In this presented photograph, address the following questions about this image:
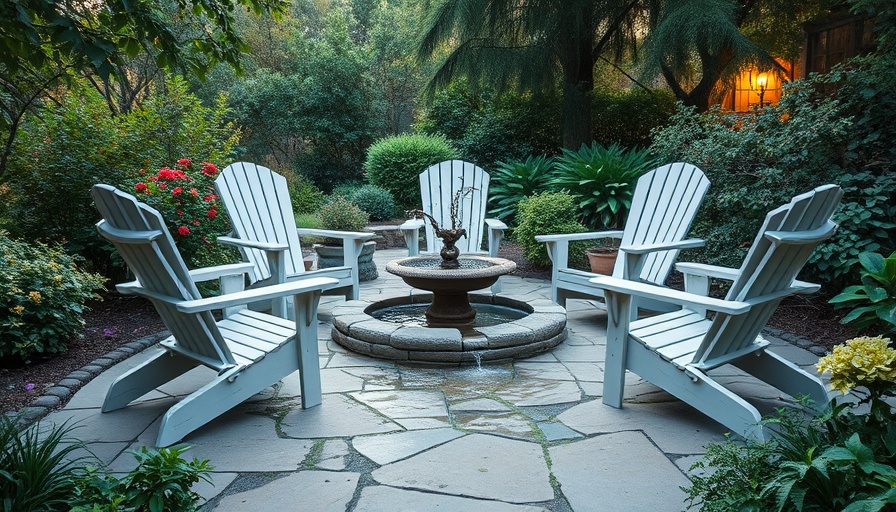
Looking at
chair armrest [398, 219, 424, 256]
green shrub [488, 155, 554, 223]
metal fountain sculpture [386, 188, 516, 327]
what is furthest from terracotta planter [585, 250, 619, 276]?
green shrub [488, 155, 554, 223]

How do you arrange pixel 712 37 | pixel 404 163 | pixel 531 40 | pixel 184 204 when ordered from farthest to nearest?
pixel 404 163 → pixel 531 40 → pixel 712 37 → pixel 184 204

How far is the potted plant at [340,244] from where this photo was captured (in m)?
5.63

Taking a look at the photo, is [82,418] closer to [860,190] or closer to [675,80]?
[860,190]

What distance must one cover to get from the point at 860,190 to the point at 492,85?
4542mm

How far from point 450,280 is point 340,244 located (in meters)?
2.38

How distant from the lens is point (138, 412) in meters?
2.62

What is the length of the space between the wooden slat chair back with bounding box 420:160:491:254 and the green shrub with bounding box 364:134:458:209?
4.20 meters

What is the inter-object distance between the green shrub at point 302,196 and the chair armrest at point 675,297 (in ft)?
25.6

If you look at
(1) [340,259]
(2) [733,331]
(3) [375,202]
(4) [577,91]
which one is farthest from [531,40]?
(2) [733,331]

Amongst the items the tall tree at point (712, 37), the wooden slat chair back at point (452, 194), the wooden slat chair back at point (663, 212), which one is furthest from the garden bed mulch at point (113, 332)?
the tall tree at point (712, 37)

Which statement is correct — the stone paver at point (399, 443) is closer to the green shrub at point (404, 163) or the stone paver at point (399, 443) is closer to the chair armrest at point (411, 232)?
the chair armrest at point (411, 232)

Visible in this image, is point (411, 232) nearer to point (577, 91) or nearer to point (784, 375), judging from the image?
point (784, 375)

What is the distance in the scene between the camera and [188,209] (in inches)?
176

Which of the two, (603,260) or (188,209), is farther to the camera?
(603,260)
